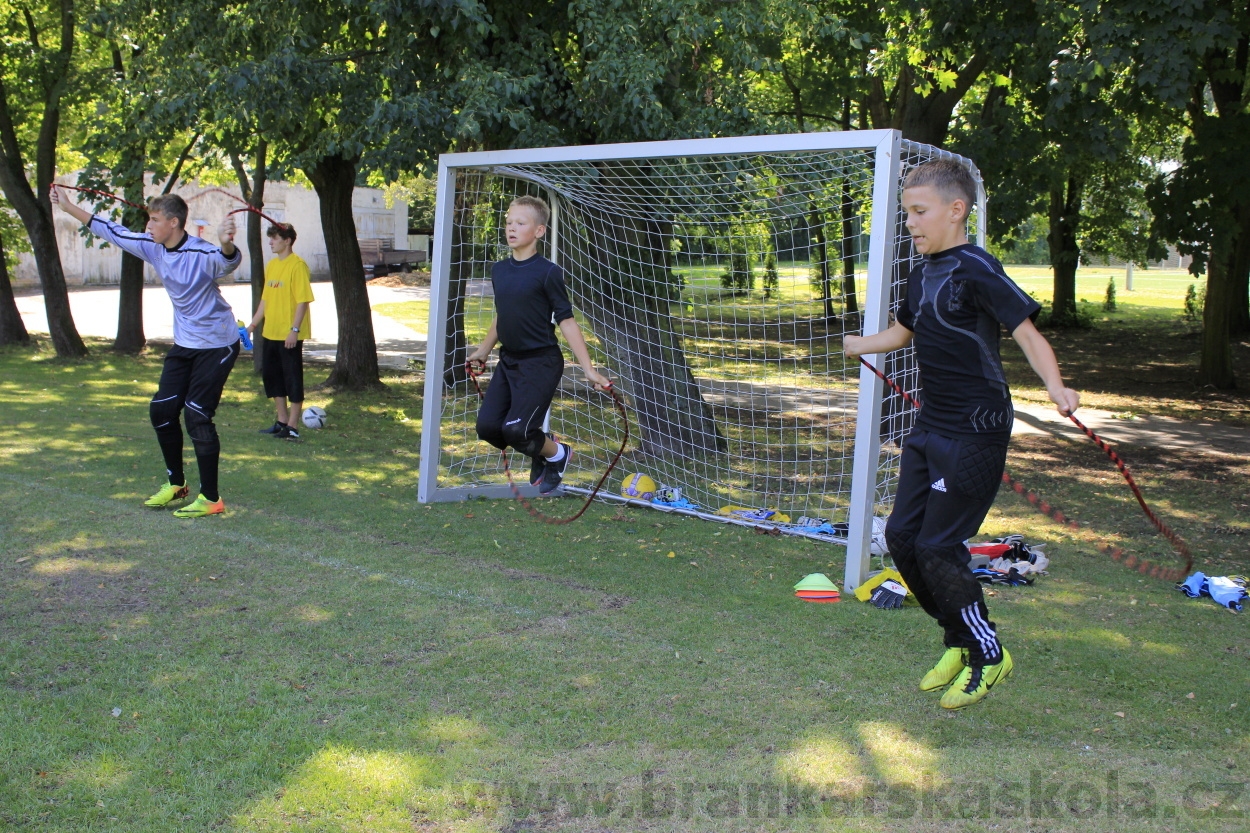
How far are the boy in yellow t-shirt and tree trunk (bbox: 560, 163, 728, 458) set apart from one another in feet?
9.21

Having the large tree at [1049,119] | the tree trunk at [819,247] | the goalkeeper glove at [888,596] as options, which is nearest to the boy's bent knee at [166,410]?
the goalkeeper glove at [888,596]

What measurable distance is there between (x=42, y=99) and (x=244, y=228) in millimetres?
15499

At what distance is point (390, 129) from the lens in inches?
347

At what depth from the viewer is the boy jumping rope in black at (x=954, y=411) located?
3.95m

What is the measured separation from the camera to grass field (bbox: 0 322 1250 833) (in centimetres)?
341

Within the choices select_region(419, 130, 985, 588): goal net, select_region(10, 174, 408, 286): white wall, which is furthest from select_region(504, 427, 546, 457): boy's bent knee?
select_region(10, 174, 408, 286): white wall

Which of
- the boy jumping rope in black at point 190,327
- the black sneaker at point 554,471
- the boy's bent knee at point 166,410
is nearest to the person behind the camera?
the boy jumping rope in black at point 190,327

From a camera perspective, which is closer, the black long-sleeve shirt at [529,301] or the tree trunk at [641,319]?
the black long-sleeve shirt at [529,301]

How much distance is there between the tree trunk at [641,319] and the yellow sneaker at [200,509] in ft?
12.3

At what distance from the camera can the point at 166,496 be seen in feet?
23.3

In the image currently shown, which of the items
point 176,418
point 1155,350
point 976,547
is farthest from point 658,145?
point 1155,350

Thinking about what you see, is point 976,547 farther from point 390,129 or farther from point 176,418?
point 390,129

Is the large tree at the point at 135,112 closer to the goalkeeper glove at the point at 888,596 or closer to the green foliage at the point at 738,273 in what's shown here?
the green foliage at the point at 738,273

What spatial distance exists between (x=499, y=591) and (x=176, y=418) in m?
2.80
